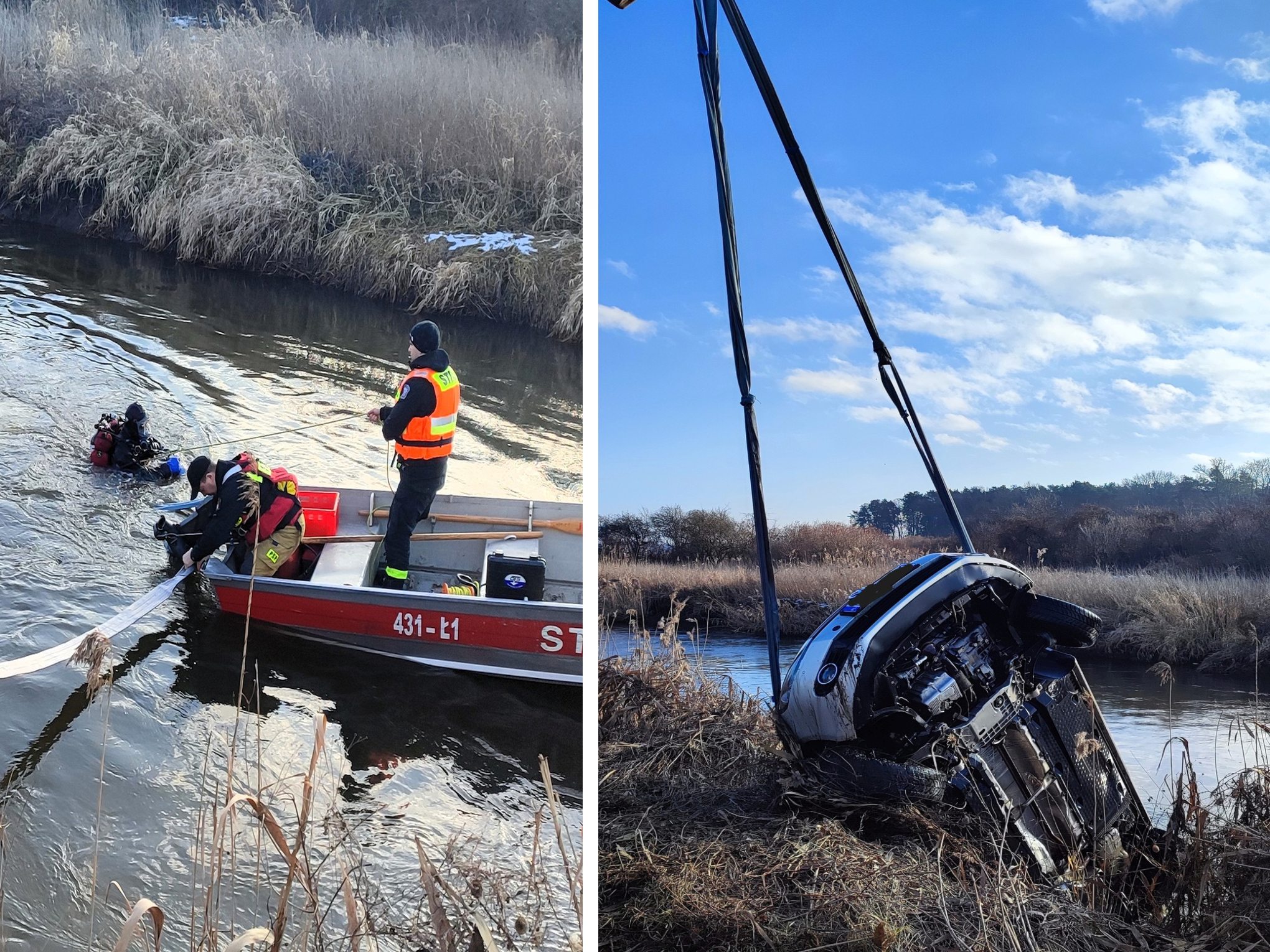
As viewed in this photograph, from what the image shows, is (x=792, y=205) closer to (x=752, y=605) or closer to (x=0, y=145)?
(x=752, y=605)

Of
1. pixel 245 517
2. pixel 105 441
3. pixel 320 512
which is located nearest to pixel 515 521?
pixel 320 512

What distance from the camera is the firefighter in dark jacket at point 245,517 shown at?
368 centimetres

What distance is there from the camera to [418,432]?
3.72 m

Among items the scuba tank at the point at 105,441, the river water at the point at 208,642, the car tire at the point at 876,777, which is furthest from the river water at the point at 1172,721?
the scuba tank at the point at 105,441

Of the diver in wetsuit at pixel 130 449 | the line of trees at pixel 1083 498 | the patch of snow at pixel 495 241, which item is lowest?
the line of trees at pixel 1083 498

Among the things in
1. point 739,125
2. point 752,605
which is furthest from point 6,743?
point 739,125

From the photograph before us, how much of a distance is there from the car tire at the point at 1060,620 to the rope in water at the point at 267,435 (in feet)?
14.5

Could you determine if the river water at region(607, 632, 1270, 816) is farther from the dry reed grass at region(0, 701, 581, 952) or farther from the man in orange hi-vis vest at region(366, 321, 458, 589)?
the man in orange hi-vis vest at region(366, 321, 458, 589)

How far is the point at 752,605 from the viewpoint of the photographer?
6.91 feet

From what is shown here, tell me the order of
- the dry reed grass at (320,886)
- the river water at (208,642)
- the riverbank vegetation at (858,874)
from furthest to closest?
1. the river water at (208,642)
2. the riverbank vegetation at (858,874)
3. the dry reed grass at (320,886)

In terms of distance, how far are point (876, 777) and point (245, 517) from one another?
9.44 ft

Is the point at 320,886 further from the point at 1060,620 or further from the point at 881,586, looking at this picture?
the point at 1060,620

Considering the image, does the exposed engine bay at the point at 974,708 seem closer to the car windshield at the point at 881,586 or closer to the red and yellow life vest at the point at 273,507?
the car windshield at the point at 881,586

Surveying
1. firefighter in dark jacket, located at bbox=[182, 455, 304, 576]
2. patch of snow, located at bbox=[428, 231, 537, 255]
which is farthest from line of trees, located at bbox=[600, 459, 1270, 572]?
patch of snow, located at bbox=[428, 231, 537, 255]
